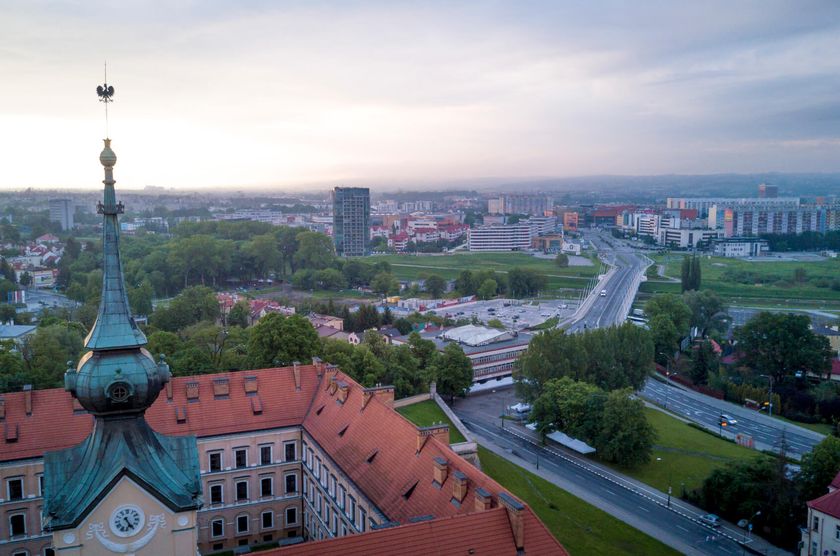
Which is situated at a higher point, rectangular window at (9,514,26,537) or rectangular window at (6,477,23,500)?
rectangular window at (6,477,23,500)

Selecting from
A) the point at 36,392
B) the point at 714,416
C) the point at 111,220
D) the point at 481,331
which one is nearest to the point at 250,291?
the point at 481,331

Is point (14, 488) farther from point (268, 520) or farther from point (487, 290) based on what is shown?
point (487, 290)

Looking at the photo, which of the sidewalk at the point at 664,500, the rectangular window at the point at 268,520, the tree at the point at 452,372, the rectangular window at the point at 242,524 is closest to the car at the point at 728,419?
the sidewalk at the point at 664,500

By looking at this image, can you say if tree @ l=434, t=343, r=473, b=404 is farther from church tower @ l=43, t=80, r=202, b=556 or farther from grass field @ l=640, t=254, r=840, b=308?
grass field @ l=640, t=254, r=840, b=308

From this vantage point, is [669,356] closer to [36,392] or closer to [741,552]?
[741,552]

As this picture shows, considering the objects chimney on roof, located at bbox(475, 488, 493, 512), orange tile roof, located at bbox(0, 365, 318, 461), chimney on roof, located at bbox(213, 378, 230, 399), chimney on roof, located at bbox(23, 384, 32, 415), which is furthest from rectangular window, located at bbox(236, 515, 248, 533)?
chimney on roof, located at bbox(475, 488, 493, 512)

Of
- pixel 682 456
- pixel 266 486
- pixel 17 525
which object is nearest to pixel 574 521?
pixel 682 456
